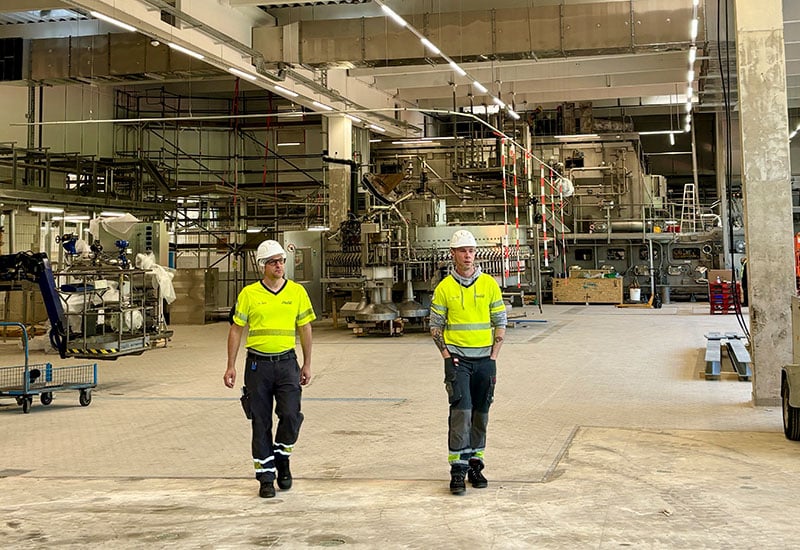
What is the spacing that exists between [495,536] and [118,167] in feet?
63.6

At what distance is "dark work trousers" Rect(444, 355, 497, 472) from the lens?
488cm

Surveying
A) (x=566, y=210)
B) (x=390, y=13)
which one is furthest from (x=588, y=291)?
(x=390, y=13)

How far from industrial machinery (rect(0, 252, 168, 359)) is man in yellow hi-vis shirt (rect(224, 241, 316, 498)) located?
4.94m

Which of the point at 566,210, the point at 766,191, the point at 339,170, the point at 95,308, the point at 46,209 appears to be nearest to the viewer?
the point at 766,191

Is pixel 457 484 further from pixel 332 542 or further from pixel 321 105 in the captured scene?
pixel 321 105

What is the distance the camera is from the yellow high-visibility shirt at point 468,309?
5.00 meters

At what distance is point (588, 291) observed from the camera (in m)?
25.2

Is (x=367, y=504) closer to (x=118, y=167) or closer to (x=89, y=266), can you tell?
(x=89, y=266)

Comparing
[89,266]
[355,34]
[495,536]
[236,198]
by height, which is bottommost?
[495,536]

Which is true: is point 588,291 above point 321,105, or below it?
below

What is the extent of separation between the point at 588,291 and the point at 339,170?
32.8 feet

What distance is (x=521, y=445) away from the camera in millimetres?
6250

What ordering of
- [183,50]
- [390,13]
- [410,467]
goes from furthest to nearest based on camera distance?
[183,50] → [390,13] → [410,467]

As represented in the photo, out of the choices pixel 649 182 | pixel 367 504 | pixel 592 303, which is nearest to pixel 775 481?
pixel 367 504
